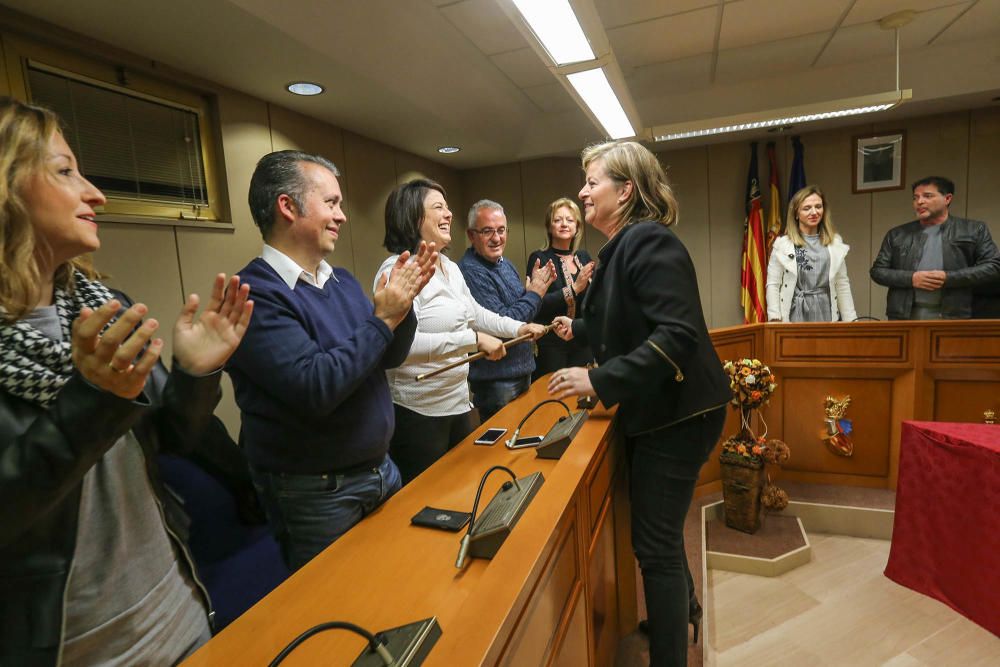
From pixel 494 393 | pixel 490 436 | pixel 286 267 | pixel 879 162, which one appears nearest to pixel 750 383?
pixel 494 393

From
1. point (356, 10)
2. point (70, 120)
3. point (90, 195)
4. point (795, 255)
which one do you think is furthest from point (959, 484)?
point (70, 120)

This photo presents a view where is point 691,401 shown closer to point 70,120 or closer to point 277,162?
point 277,162

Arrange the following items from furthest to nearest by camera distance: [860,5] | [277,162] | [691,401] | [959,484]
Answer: [860,5], [959,484], [691,401], [277,162]

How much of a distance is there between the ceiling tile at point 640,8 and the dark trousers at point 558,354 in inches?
77.1

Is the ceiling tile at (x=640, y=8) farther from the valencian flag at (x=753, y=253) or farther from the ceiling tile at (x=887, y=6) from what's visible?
the valencian flag at (x=753, y=253)

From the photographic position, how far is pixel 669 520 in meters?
1.41

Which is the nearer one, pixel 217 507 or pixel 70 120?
pixel 217 507

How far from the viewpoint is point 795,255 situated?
10.5 ft

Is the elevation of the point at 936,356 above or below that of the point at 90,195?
below

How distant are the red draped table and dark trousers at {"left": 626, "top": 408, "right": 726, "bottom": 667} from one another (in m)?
1.27

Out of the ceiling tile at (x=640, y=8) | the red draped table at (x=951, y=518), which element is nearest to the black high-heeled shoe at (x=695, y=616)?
the red draped table at (x=951, y=518)

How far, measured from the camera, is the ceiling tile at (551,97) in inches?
164

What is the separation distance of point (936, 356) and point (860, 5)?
214 cm

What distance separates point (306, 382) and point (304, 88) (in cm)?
258
